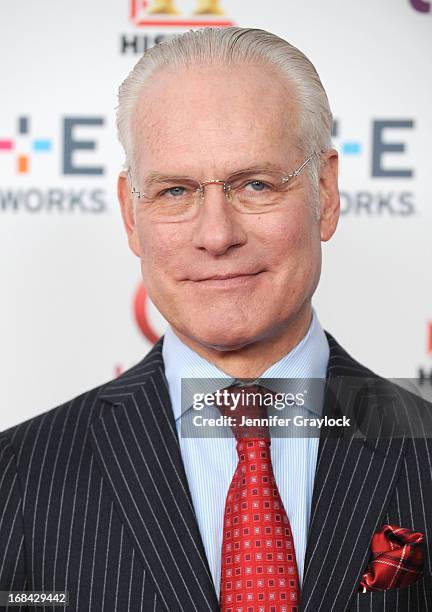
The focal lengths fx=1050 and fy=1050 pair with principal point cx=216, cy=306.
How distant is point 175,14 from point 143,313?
33.3 inches

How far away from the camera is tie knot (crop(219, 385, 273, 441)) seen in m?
1.80

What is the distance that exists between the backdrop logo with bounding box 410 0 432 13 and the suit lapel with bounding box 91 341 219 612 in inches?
60.1

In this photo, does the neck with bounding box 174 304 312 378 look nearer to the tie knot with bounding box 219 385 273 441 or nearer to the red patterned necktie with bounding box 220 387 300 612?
the tie knot with bounding box 219 385 273 441

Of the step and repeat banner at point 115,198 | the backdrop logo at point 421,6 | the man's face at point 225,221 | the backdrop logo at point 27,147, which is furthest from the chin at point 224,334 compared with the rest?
the backdrop logo at point 421,6

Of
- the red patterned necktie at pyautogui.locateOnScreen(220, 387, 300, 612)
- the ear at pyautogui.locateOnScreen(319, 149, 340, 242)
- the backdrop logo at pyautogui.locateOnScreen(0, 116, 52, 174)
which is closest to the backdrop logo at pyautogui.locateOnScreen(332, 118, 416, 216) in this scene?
the backdrop logo at pyautogui.locateOnScreen(0, 116, 52, 174)

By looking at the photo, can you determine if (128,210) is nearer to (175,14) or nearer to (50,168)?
(50,168)

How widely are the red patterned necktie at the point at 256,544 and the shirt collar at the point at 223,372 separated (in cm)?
15

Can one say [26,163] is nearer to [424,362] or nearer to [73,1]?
[73,1]

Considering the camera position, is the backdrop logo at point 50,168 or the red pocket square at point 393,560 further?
the backdrop logo at point 50,168

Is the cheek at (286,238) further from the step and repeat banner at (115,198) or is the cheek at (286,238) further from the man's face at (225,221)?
the step and repeat banner at (115,198)

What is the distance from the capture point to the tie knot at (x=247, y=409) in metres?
1.80

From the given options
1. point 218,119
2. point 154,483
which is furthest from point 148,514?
point 218,119

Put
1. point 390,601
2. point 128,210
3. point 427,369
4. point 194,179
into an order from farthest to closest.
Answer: point 427,369
point 128,210
point 194,179
point 390,601

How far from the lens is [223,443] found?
182 cm
